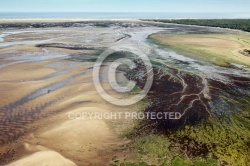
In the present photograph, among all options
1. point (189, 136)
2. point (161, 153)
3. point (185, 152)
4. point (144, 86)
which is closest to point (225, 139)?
point (189, 136)

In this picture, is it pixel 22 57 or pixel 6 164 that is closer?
pixel 6 164

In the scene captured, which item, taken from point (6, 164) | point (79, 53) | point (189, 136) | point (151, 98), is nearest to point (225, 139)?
point (189, 136)

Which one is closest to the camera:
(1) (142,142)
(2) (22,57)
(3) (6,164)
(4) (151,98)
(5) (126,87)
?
(3) (6,164)

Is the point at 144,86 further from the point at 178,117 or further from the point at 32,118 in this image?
the point at 32,118

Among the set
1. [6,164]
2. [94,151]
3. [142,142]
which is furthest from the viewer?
[142,142]

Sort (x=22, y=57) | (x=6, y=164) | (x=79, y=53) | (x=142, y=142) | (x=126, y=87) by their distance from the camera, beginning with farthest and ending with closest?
(x=79, y=53) → (x=22, y=57) → (x=126, y=87) → (x=142, y=142) → (x=6, y=164)

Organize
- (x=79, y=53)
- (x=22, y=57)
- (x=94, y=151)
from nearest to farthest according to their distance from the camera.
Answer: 1. (x=94, y=151)
2. (x=22, y=57)
3. (x=79, y=53)

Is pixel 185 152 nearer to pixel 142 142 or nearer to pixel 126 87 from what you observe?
pixel 142 142

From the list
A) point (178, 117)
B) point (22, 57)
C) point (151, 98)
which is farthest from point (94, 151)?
point (22, 57)

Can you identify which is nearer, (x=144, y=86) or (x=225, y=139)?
(x=225, y=139)
